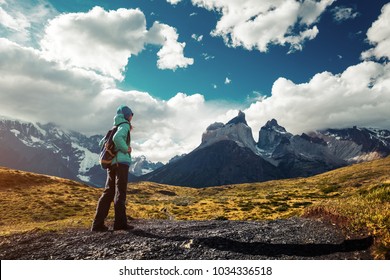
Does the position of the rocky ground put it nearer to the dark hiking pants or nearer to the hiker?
the dark hiking pants

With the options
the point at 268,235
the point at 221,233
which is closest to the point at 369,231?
the point at 268,235

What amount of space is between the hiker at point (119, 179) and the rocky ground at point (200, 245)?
4.14 ft

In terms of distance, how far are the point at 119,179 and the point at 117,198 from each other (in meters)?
0.80

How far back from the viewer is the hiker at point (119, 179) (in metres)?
14.2

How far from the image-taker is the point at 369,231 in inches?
395

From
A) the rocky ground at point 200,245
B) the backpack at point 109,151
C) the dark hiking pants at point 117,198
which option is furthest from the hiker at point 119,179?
the rocky ground at point 200,245

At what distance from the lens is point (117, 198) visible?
14.3 metres

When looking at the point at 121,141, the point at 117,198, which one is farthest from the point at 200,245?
the point at 121,141

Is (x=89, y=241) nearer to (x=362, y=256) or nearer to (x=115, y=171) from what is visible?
(x=115, y=171)

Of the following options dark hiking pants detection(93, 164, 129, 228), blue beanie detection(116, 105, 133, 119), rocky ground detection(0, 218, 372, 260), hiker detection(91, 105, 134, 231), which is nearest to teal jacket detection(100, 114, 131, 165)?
hiker detection(91, 105, 134, 231)

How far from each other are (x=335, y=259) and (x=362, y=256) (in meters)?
0.69

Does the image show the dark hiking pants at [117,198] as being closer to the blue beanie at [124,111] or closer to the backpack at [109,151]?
the backpack at [109,151]

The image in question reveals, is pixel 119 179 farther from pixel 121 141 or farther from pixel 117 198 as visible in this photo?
pixel 121 141

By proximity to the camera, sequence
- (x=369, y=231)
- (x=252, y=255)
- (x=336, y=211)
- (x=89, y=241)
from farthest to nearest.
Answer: (x=336, y=211)
(x=89, y=241)
(x=369, y=231)
(x=252, y=255)
